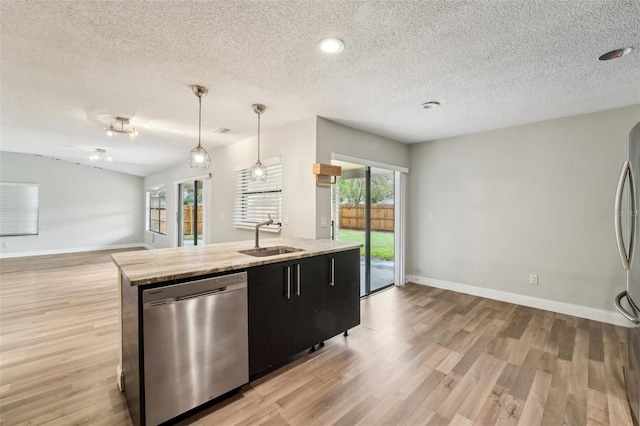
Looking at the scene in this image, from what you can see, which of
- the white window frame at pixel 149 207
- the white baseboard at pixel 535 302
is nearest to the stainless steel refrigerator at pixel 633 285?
the white baseboard at pixel 535 302

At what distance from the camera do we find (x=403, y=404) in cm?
186

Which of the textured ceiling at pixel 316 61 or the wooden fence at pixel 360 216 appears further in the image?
the wooden fence at pixel 360 216

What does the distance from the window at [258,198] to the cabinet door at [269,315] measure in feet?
4.56

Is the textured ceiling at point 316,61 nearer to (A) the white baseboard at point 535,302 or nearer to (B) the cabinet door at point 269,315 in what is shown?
(B) the cabinet door at point 269,315

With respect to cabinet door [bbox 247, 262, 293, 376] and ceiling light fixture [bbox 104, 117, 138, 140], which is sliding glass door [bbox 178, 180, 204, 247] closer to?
ceiling light fixture [bbox 104, 117, 138, 140]

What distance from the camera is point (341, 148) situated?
365cm

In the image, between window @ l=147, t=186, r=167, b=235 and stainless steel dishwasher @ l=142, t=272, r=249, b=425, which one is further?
window @ l=147, t=186, r=167, b=235

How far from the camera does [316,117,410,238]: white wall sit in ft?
11.1

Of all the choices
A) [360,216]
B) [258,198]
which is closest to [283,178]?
[258,198]

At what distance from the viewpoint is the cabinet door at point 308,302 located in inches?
90.4

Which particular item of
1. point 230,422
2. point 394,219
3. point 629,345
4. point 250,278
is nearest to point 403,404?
point 230,422

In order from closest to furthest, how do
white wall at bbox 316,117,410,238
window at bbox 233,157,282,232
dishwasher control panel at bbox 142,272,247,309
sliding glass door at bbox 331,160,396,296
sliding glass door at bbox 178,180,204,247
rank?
dishwasher control panel at bbox 142,272,247,309 → white wall at bbox 316,117,410,238 → window at bbox 233,157,282,232 → sliding glass door at bbox 331,160,396,296 → sliding glass door at bbox 178,180,204,247

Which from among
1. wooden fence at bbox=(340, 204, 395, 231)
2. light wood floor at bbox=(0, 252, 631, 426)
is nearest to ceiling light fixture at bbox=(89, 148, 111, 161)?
light wood floor at bbox=(0, 252, 631, 426)

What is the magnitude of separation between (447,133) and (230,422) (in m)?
4.27
